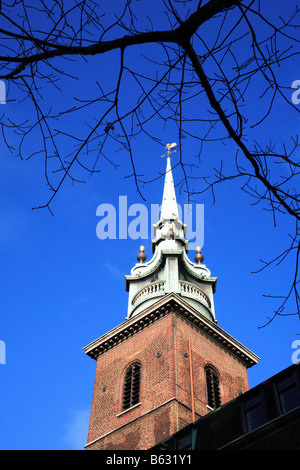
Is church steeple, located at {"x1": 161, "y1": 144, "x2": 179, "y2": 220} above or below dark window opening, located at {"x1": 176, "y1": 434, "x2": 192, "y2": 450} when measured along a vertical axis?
above

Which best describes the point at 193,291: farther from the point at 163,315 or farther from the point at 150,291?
the point at 163,315

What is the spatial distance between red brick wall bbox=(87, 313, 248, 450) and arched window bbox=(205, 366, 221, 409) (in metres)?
0.34

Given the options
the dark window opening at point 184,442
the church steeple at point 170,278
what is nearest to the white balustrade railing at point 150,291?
the church steeple at point 170,278

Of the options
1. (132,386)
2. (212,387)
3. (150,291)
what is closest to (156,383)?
(132,386)

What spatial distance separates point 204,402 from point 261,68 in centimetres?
2277

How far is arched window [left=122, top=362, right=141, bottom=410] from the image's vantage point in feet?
84.5

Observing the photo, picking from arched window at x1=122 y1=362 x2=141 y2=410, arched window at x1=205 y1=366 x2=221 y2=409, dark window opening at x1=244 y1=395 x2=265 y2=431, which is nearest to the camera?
dark window opening at x1=244 y1=395 x2=265 y2=431

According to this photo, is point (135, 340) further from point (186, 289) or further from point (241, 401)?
point (241, 401)

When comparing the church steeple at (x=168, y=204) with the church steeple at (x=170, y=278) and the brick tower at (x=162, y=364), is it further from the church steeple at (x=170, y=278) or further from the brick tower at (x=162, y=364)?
the brick tower at (x=162, y=364)

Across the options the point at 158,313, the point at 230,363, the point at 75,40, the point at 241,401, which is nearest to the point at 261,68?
the point at 75,40

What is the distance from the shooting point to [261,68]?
14.7ft

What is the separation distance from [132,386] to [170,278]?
8.03 meters

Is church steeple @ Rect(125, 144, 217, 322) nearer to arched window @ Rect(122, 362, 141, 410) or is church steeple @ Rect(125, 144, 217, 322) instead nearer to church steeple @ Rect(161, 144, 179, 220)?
church steeple @ Rect(161, 144, 179, 220)

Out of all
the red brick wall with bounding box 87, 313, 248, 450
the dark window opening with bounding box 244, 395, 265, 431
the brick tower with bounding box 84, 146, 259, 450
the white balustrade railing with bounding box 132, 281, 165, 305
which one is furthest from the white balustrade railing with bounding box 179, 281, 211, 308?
the dark window opening with bounding box 244, 395, 265, 431
